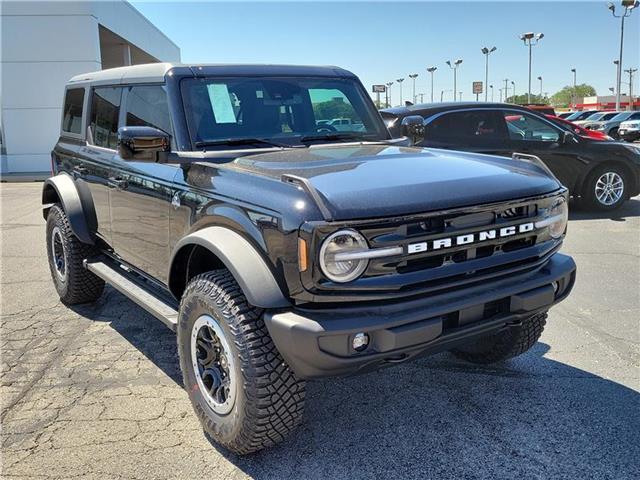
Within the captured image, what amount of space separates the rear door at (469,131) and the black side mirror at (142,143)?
565 cm

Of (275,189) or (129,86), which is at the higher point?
(129,86)

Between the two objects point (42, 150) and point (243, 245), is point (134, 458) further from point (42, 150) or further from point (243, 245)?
point (42, 150)

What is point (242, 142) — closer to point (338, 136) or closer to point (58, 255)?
point (338, 136)

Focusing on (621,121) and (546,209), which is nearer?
(546,209)

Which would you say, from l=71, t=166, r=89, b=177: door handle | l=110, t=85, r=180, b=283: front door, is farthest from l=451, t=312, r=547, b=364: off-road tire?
l=71, t=166, r=89, b=177: door handle

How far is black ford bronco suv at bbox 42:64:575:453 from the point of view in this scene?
246cm

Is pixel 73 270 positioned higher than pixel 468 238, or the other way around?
pixel 468 238

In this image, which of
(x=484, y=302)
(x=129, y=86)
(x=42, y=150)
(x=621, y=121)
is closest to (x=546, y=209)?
(x=484, y=302)

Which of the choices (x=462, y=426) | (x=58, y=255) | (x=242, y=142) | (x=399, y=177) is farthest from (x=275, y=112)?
(x=58, y=255)

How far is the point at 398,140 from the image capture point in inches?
167

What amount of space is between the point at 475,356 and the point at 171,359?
80.8 inches

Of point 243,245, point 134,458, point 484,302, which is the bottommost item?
point 134,458

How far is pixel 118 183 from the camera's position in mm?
4062

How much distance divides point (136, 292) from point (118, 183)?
78 cm
